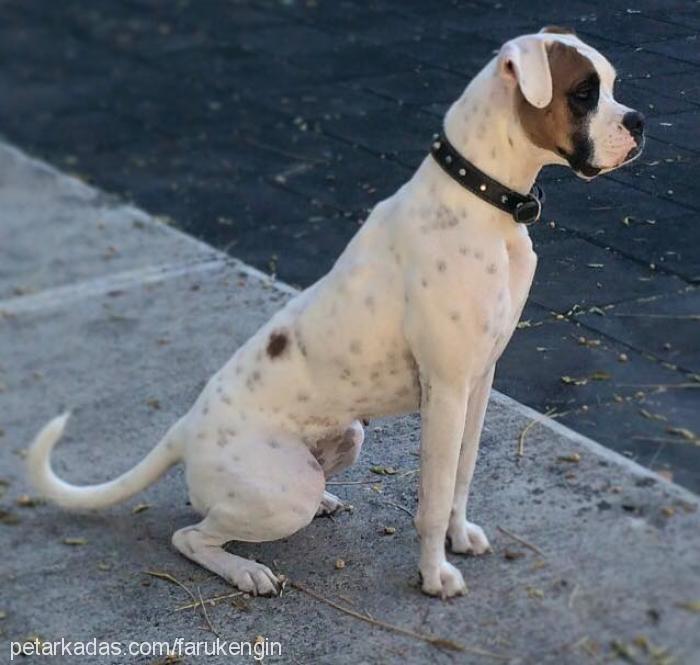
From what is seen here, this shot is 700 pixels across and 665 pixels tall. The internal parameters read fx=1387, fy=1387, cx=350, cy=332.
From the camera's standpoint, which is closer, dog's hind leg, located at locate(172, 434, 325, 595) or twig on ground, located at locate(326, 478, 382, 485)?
dog's hind leg, located at locate(172, 434, 325, 595)

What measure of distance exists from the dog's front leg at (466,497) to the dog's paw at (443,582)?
14 cm

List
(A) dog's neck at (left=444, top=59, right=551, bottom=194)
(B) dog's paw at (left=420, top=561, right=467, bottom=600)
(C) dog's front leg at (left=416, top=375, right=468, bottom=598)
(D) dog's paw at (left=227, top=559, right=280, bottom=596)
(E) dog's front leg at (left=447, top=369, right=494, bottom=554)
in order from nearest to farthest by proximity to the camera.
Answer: (A) dog's neck at (left=444, top=59, right=551, bottom=194) → (C) dog's front leg at (left=416, top=375, right=468, bottom=598) → (B) dog's paw at (left=420, top=561, right=467, bottom=600) → (E) dog's front leg at (left=447, top=369, right=494, bottom=554) → (D) dog's paw at (left=227, top=559, right=280, bottom=596)

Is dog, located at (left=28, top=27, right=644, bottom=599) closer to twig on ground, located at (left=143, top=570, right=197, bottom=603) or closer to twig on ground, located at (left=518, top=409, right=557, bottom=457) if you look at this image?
twig on ground, located at (left=143, top=570, right=197, bottom=603)

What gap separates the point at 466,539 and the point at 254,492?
0.55 m

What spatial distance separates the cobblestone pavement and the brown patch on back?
0.31 meters

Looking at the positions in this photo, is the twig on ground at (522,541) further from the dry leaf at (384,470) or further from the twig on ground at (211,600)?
the twig on ground at (211,600)

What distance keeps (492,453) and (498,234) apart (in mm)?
924

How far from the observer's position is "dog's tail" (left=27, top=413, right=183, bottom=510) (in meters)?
3.87

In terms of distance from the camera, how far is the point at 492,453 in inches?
154

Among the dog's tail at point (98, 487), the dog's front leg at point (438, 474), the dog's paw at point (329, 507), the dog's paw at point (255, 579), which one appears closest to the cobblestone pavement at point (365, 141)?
the dog's front leg at point (438, 474)

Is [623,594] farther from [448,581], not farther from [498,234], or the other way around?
[498,234]

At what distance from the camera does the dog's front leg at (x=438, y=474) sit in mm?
3254

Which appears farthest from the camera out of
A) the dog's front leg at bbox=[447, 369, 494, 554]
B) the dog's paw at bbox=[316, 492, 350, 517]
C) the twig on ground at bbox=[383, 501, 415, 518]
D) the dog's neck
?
the dog's paw at bbox=[316, 492, 350, 517]

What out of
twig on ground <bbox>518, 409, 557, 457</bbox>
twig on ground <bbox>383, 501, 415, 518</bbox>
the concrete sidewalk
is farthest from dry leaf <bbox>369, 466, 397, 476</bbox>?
twig on ground <bbox>518, 409, 557, 457</bbox>
